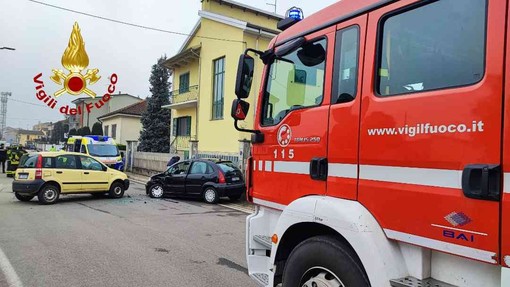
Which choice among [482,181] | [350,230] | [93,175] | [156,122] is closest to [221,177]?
[93,175]

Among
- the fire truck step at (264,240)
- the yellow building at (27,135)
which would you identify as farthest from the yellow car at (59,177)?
the yellow building at (27,135)

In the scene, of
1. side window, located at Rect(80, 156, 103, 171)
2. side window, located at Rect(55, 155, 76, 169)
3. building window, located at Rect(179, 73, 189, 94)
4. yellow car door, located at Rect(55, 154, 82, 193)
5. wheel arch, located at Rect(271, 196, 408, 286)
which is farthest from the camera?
building window, located at Rect(179, 73, 189, 94)

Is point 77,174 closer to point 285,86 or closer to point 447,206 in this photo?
point 285,86

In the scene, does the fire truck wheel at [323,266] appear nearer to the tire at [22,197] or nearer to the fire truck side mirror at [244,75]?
the fire truck side mirror at [244,75]

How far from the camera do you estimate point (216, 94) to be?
2361 centimetres

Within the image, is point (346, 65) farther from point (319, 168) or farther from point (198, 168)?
point (198, 168)

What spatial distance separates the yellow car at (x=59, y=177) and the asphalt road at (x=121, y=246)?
24.7 inches

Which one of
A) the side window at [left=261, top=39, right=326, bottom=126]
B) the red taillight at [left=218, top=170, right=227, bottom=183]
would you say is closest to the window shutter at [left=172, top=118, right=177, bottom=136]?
the red taillight at [left=218, top=170, right=227, bottom=183]

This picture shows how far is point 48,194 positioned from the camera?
12.4 meters

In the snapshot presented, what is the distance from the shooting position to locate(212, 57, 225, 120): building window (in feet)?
75.0

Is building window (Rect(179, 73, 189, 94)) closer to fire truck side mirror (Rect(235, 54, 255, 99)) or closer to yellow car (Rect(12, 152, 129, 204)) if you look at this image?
yellow car (Rect(12, 152, 129, 204))

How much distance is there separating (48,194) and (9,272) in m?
7.47

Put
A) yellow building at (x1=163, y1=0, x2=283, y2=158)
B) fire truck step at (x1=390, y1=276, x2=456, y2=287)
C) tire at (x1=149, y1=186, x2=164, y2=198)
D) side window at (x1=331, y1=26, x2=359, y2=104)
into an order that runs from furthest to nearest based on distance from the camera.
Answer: yellow building at (x1=163, y1=0, x2=283, y2=158) < tire at (x1=149, y1=186, x2=164, y2=198) < side window at (x1=331, y1=26, x2=359, y2=104) < fire truck step at (x1=390, y1=276, x2=456, y2=287)

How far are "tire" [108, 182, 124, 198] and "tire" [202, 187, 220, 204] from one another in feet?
9.69
